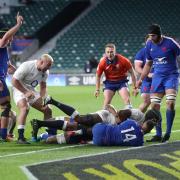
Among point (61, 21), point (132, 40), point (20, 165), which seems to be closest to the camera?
point (20, 165)

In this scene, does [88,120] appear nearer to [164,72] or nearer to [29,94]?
[29,94]

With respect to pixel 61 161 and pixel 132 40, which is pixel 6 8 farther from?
pixel 61 161

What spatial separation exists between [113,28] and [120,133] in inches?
1444

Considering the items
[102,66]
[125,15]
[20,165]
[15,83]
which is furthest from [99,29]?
[20,165]

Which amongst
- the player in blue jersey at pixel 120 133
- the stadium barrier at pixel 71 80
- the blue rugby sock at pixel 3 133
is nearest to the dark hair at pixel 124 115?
the player in blue jersey at pixel 120 133

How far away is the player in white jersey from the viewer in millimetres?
11477

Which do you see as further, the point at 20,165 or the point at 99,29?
the point at 99,29

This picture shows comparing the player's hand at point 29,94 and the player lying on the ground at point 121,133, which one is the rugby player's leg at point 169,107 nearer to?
the player lying on the ground at point 121,133

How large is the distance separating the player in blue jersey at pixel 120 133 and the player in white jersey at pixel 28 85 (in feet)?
4.77

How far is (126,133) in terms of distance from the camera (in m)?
10.6

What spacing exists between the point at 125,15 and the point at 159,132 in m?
36.2

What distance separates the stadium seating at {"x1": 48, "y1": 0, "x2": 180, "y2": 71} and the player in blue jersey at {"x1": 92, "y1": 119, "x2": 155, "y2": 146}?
33432 millimetres

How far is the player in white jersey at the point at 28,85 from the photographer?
37.7 ft

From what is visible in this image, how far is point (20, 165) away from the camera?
8609 mm
